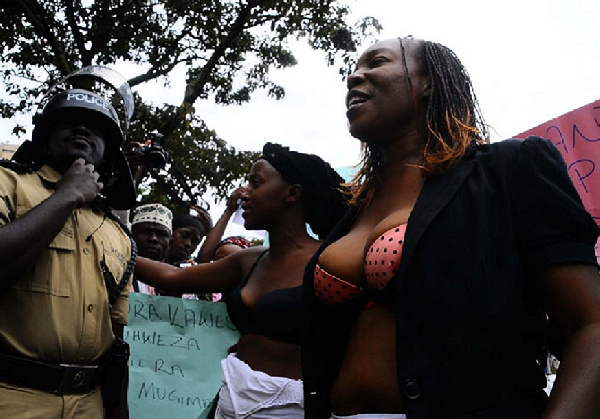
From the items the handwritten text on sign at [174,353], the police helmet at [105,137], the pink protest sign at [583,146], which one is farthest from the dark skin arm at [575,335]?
the pink protest sign at [583,146]

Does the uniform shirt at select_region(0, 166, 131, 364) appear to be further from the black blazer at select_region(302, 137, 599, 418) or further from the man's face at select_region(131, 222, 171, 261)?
the man's face at select_region(131, 222, 171, 261)

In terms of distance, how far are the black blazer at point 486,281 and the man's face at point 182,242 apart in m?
5.00

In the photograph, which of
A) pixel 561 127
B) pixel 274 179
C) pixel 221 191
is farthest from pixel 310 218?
pixel 221 191

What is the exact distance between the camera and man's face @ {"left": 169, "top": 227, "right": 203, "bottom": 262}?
6168 millimetres

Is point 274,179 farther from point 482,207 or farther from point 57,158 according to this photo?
point 482,207

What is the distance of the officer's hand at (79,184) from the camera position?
2131 millimetres

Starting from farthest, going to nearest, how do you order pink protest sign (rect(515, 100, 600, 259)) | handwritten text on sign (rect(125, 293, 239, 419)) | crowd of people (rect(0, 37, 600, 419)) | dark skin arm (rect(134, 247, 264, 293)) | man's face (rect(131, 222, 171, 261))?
man's face (rect(131, 222, 171, 261))
pink protest sign (rect(515, 100, 600, 259))
handwritten text on sign (rect(125, 293, 239, 419))
dark skin arm (rect(134, 247, 264, 293))
crowd of people (rect(0, 37, 600, 419))

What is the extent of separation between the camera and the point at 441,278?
50.4 inches

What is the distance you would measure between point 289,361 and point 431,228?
1.31 m

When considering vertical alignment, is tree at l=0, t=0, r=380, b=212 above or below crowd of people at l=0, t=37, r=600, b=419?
above

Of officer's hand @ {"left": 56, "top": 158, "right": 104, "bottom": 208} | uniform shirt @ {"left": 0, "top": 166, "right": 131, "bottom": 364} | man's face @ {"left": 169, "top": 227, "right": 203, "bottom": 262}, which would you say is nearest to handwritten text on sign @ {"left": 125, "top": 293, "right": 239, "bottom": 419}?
uniform shirt @ {"left": 0, "top": 166, "right": 131, "bottom": 364}

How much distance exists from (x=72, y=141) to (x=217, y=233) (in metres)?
2.46

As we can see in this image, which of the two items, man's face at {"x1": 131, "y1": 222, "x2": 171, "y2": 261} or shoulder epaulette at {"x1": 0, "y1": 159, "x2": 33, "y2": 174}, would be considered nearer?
shoulder epaulette at {"x1": 0, "y1": 159, "x2": 33, "y2": 174}

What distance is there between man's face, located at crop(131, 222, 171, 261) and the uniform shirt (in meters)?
3.04
